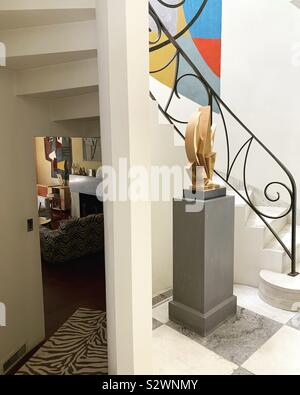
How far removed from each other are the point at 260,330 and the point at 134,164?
1782 millimetres

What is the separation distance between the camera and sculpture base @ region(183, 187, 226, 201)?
7.37 ft

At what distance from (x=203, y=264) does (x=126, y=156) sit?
3.88 feet

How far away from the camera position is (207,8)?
12.3 feet

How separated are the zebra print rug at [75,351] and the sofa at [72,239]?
82cm

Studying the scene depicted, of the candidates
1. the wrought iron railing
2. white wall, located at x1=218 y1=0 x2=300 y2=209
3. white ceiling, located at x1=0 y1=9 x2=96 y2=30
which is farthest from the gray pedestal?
white wall, located at x1=218 y1=0 x2=300 y2=209

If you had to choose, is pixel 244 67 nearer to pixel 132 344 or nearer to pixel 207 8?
pixel 207 8

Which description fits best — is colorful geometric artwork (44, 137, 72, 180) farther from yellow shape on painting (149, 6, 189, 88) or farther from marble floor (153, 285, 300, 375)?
marble floor (153, 285, 300, 375)

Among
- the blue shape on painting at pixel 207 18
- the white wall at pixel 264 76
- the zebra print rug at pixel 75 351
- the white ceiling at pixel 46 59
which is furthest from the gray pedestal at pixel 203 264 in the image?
the blue shape on painting at pixel 207 18

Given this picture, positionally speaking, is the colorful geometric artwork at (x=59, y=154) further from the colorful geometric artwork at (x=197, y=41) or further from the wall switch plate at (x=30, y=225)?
the colorful geometric artwork at (x=197, y=41)

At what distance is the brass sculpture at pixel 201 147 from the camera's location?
2.23 m

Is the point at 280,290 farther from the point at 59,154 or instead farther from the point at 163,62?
the point at 163,62

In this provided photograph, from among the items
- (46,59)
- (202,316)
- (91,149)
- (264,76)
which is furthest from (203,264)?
(264,76)
